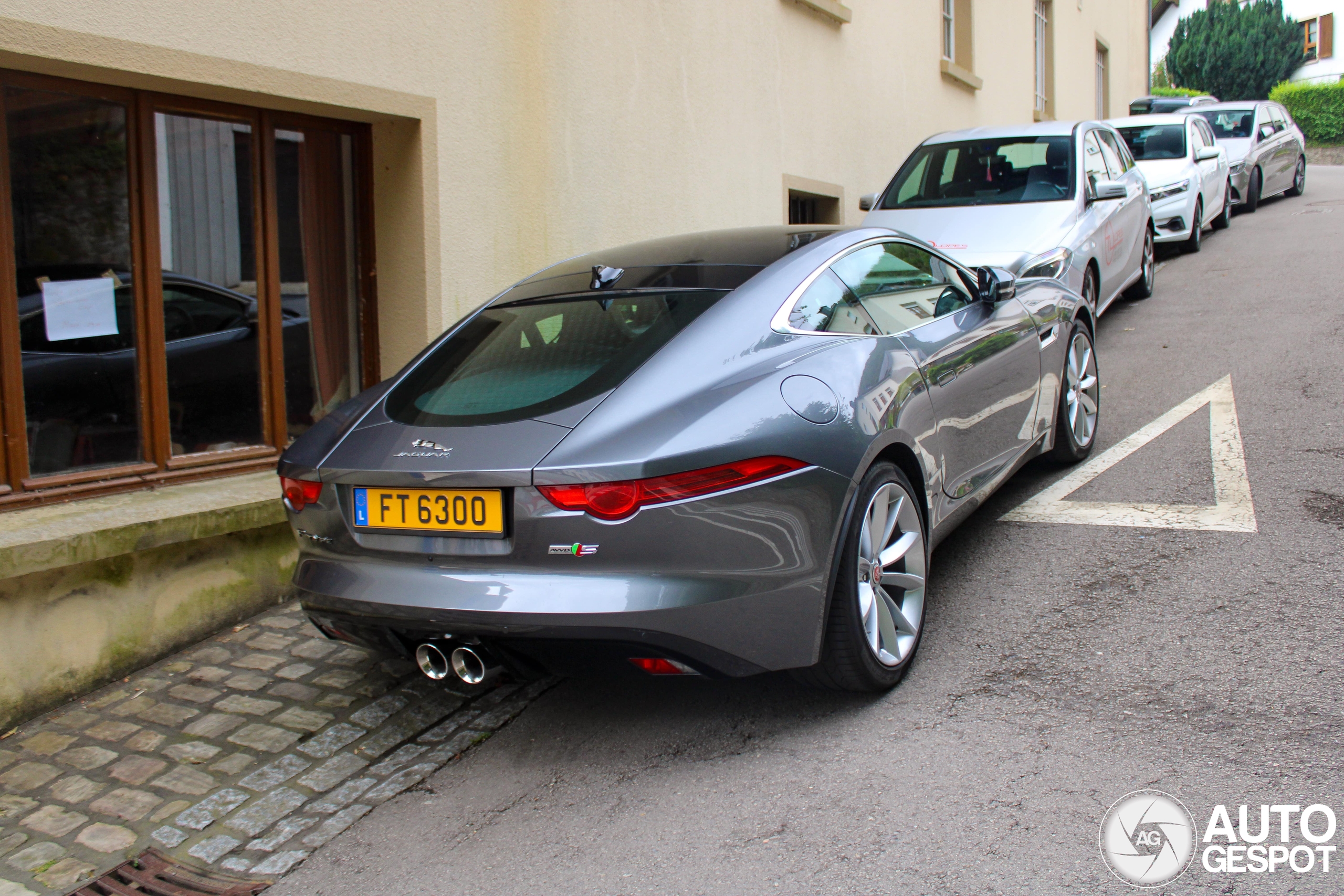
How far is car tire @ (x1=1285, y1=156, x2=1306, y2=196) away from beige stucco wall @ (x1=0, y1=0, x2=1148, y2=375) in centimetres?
1348

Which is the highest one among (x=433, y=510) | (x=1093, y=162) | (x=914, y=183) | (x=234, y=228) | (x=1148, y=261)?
(x=1093, y=162)

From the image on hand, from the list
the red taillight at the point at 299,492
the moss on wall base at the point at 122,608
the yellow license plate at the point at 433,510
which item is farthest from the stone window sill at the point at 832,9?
the yellow license plate at the point at 433,510

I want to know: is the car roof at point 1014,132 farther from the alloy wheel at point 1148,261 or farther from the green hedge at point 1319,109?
the green hedge at point 1319,109

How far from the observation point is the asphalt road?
2.88m

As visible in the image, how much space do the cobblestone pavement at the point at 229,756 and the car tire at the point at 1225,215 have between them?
1518 cm

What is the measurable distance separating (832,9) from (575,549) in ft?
28.5

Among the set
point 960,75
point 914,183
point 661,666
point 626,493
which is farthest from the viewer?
point 960,75

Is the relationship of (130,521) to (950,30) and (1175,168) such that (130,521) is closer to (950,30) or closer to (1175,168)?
(1175,168)

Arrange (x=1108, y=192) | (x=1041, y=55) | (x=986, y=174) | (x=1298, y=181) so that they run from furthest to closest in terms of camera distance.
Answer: (x=1298, y=181) < (x=1041, y=55) < (x=986, y=174) < (x=1108, y=192)

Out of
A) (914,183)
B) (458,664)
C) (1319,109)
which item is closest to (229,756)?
(458,664)

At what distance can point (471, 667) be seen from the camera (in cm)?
334

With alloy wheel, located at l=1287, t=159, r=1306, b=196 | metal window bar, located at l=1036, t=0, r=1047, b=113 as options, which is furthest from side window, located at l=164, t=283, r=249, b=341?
alloy wheel, located at l=1287, t=159, r=1306, b=196

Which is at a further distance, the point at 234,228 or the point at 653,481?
the point at 234,228

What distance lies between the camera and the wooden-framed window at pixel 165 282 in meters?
4.60
